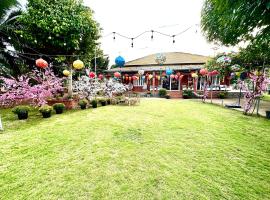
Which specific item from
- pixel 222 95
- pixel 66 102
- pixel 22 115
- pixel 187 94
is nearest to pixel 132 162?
pixel 22 115

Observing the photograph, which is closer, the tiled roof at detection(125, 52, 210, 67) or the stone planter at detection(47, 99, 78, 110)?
the stone planter at detection(47, 99, 78, 110)

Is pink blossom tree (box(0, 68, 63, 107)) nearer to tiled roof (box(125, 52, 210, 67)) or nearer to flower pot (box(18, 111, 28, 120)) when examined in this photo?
flower pot (box(18, 111, 28, 120))

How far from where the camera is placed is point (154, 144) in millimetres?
5227

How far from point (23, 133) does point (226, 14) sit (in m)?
7.04

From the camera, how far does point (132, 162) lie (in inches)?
160

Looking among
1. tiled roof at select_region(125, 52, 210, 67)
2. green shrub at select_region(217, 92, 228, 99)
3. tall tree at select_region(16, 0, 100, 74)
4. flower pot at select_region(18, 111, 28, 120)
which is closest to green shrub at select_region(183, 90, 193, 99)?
green shrub at select_region(217, 92, 228, 99)

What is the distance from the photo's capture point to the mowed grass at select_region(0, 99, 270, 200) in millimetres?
3080

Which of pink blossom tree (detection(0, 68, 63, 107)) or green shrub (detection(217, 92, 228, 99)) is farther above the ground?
pink blossom tree (detection(0, 68, 63, 107))

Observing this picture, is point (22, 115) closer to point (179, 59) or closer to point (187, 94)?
point (187, 94)

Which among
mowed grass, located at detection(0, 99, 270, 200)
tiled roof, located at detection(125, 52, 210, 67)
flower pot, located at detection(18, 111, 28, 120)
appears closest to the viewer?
mowed grass, located at detection(0, 99, 270, 200)

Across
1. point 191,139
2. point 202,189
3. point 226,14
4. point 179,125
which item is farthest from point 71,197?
point 179,125

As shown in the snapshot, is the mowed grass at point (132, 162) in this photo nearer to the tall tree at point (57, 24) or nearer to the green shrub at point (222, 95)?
the tall tree at point (57, 24)

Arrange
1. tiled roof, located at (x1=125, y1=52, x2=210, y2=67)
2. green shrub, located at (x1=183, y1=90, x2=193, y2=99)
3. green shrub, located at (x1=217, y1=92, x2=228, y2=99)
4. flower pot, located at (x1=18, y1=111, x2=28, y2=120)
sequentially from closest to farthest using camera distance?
flower pot, located at (x1=18, y1=111, x2=28, y2=120) < green shrub, located at (x1=217, y1=92, x2=228, y2=99) < green shrub, located at (x1=183, y1=90, x2=193, y2=99) < tiled roof, located at (x1=125, y1=52, x2=210, y2=67)

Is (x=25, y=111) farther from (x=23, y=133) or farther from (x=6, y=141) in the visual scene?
(x=6, y=141)
